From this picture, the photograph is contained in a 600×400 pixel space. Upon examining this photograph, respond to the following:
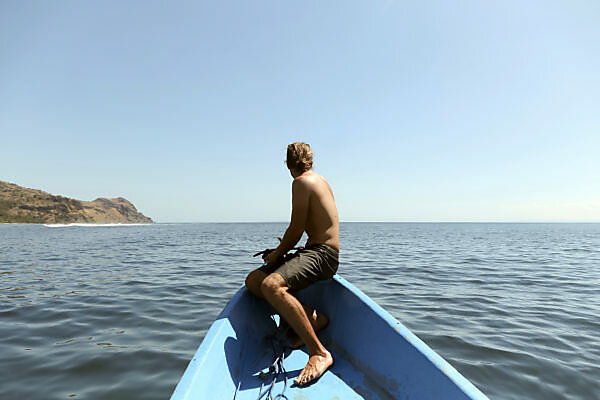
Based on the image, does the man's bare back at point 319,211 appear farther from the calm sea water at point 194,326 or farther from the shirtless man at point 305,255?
the calm sea water at point 194,326

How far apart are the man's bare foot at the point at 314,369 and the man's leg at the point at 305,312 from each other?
19.9 inches

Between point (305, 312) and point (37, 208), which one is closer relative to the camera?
point (305, 312)

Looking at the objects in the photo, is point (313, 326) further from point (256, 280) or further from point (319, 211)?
point (319, 211)

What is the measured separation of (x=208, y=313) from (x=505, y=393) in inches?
195

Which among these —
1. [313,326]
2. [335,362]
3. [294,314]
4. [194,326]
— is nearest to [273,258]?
[294,314]

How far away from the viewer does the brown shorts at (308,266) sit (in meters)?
2.68

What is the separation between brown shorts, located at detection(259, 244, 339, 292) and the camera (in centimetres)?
268

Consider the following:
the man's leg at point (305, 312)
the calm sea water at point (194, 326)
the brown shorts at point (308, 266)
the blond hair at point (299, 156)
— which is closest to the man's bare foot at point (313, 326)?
the man's leg at point (305, 312)

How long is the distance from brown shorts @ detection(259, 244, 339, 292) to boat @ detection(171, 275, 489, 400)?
63cm

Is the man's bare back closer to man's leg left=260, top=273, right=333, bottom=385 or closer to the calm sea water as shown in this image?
man's leg left=260, top=273, right=333, bottom=385

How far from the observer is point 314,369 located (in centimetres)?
262

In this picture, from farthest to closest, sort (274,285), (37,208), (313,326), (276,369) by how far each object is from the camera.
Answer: (37,208), (313,326), (276,369), (274,285)

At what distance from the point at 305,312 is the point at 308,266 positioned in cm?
69

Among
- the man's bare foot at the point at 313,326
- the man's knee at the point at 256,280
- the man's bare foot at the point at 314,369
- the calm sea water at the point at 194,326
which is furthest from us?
the calm sea water at the point at 194,326
